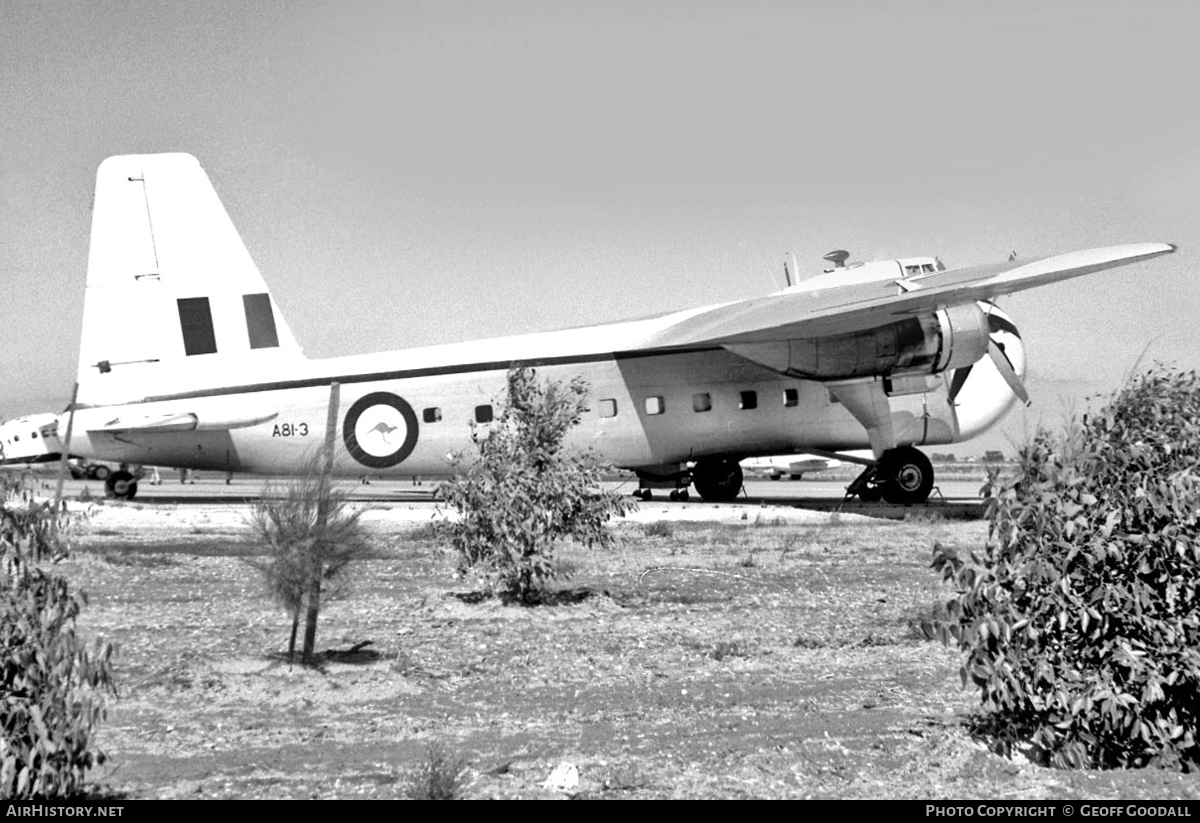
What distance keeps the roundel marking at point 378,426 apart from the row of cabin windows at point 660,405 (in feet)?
1.45

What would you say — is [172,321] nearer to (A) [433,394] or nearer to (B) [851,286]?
(A) [433,394]

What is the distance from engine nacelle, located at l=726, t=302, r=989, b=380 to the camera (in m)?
25.4

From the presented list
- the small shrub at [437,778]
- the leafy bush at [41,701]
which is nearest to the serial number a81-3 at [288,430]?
the small shrub at [437,778]

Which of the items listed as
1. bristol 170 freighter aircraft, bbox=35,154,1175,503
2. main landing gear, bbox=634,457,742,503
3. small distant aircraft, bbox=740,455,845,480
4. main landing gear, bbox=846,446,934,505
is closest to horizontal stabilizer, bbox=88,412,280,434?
bristol 170 freighter aircraft, bbox=35,154,1175,503

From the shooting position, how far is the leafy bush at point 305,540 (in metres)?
9.86

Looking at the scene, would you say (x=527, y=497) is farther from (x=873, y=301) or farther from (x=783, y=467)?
(x=783, y=467)

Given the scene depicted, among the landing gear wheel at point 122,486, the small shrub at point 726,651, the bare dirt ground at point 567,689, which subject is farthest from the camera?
the landing gear wheel at point 122,486

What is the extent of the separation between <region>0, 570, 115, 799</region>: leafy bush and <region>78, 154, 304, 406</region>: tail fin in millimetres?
19936

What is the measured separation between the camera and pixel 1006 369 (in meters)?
26.8

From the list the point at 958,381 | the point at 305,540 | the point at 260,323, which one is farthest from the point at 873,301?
the point at 305,540

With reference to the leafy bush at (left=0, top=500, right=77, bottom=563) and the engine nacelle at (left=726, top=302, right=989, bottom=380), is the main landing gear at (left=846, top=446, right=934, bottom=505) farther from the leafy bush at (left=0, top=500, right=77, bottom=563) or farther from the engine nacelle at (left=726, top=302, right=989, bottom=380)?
the leafy bush at (left=0, top=500, right=77, bottom=563)

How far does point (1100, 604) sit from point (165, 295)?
884 inches

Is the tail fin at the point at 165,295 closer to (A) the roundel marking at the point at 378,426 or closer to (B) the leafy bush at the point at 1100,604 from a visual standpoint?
(A) the roundel marking at the point at 378,426

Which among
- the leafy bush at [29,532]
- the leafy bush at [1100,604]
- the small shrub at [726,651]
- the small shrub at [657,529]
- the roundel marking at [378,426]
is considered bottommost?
the small shrub at [726,651]
